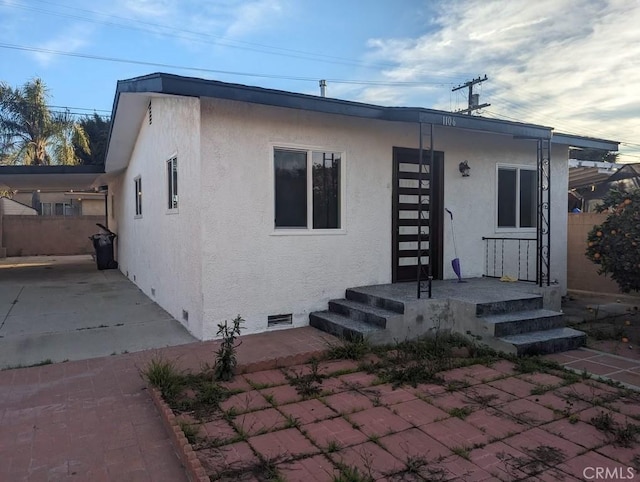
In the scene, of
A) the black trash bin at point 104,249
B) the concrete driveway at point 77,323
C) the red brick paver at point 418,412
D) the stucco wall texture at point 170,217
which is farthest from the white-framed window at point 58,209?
the red brick paver at point 418,412

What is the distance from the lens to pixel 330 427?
3.57 metres

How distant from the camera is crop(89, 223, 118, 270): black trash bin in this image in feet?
47.8

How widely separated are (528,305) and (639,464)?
3422mm

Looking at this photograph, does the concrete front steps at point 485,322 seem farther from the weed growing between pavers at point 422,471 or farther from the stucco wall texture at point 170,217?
the weed growing between pavers at point 422,471

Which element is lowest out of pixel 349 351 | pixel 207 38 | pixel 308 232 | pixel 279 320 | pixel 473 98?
pixel 349 351

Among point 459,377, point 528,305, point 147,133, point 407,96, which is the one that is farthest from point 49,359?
point 407,96

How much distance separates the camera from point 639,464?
3000mm

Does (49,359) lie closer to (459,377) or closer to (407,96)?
(459,377)

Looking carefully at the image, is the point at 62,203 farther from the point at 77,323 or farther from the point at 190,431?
the point at 190,431

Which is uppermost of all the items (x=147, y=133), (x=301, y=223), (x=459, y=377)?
(x=147, y=133)

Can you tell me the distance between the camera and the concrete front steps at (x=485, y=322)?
5.52 meters

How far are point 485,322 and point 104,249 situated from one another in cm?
1290

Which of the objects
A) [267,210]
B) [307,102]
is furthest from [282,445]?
[307,102]

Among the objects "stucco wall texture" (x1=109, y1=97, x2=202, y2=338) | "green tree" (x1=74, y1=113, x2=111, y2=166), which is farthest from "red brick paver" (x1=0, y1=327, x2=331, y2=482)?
"green tree" (x1=74, y1=113, x2=111, y2=166)
